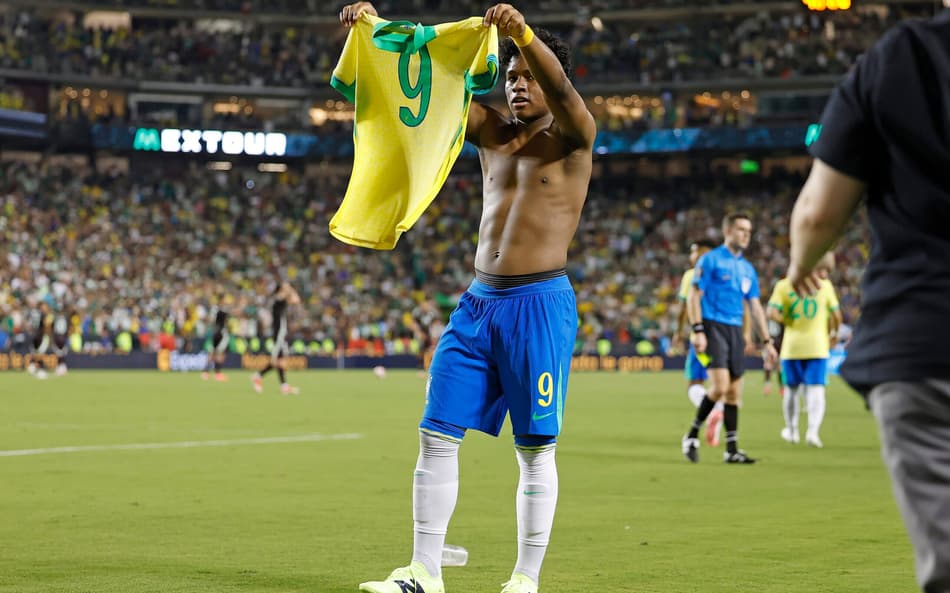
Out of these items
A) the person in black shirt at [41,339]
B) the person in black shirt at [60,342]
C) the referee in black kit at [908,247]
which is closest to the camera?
the referee in black kit at [908,247]

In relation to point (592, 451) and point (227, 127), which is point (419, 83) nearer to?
point (592, 451)

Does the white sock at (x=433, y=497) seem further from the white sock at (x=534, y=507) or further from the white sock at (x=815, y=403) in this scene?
the white sock at (x=815, y=403)

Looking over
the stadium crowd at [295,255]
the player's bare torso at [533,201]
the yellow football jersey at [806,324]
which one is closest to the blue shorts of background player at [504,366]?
the player's bare torso at [533,201]

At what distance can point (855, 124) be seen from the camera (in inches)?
142

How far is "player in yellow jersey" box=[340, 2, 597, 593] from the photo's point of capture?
672cm

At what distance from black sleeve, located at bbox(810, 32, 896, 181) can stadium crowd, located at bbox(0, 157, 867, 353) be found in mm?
40420

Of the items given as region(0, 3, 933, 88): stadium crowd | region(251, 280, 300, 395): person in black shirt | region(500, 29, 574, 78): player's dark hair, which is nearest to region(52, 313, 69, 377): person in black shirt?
region(251, 280, 300, 395): person in black shirt

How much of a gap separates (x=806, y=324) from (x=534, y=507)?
1176cm

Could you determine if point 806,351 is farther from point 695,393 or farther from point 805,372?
→ point 695,393

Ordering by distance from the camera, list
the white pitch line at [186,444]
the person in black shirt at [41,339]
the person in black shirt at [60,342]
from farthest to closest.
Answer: the person in black shirt at [60,342] < the person in black shirt at [41,339] < the white pitch line at [186,444]

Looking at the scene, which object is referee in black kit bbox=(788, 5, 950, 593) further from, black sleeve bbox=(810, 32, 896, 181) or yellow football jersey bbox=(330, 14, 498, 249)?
yellow football jersey bbox=(330, 14, 498, 249)

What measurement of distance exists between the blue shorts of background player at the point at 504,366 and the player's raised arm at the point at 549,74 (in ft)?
2.64

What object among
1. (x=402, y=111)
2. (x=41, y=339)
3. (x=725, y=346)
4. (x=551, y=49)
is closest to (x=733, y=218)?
(x=725, y=346)

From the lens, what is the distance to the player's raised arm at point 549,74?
20.7 feet
